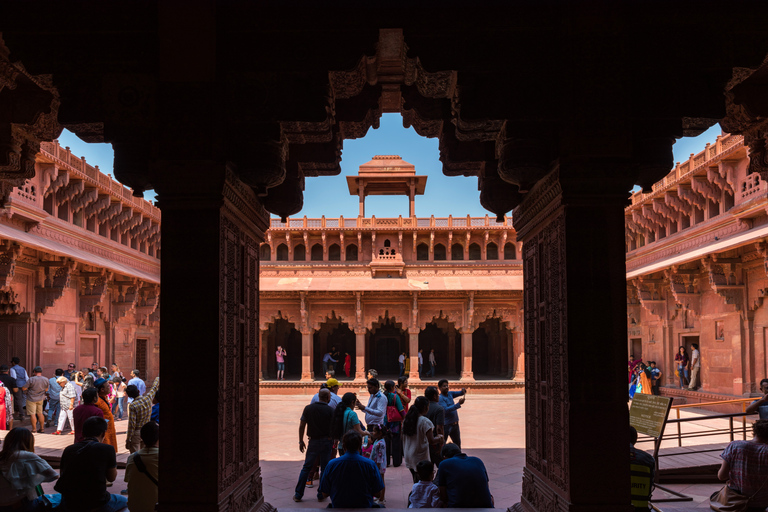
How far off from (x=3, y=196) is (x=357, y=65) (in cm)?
338

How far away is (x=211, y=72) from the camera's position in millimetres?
3656

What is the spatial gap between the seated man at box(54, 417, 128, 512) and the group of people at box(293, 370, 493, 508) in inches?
68.0

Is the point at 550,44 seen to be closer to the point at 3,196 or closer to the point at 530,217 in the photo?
the point at 530,217

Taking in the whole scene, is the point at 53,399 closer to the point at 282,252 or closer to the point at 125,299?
the point at 125,299

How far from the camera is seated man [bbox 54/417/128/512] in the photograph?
14.1 feet

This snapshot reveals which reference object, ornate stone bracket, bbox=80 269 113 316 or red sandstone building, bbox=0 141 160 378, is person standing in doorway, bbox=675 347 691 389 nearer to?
red sandstone building, bbox=0 141 160 378

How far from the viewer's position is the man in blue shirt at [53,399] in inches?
499

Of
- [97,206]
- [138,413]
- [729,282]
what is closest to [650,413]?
[138,413]

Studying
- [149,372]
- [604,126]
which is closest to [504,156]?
[604,126]

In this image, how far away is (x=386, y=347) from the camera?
29625 millimetres

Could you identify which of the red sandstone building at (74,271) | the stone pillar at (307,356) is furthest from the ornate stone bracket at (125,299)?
the stone pillar at (307,356)

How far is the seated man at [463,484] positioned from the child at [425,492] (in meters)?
0.10

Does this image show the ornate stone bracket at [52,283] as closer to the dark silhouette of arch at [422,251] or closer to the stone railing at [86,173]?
the stone railing at [86,173]

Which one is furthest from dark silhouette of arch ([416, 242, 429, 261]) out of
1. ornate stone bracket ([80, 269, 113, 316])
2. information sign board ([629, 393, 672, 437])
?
information sign board ([629, 393, 672, 437])
